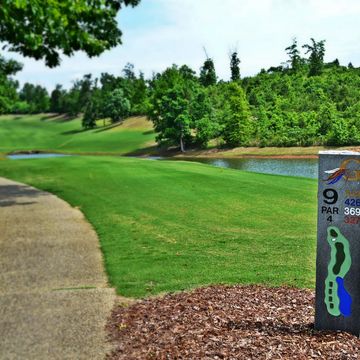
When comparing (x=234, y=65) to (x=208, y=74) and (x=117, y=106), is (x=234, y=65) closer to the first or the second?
(x=208, y=74)

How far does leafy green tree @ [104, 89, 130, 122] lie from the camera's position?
413 ft

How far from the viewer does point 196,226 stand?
580 inches

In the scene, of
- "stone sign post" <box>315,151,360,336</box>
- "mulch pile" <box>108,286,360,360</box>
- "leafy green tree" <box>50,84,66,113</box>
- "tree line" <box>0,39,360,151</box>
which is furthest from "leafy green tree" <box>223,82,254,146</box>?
"leafy green tree" <box>50,84,66,113</box>

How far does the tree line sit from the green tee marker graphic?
2081 centimetres

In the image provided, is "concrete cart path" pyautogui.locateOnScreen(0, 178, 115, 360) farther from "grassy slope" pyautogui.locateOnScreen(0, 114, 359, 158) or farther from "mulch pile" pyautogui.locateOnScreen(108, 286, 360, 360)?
"grassy slope" pyautogui.locateOnScreen(0, 114, 359, 158)

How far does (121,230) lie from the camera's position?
1468 cm

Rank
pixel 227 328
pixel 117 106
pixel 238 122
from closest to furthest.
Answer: pixel 227 328 < pixel 238 122 < pixel 117 106

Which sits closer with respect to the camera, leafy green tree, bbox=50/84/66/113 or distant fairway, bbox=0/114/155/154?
distant fairway, bbox=0/114/155/154

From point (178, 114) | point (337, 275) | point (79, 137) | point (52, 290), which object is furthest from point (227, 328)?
point (79, 137)

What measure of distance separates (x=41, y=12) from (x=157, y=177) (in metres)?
17.0

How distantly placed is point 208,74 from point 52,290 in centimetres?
11659

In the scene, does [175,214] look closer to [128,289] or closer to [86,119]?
[128,289]

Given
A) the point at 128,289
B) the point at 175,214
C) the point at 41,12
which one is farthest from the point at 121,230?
the point at 41,12

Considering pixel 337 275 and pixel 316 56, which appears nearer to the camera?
pixel 337 275
